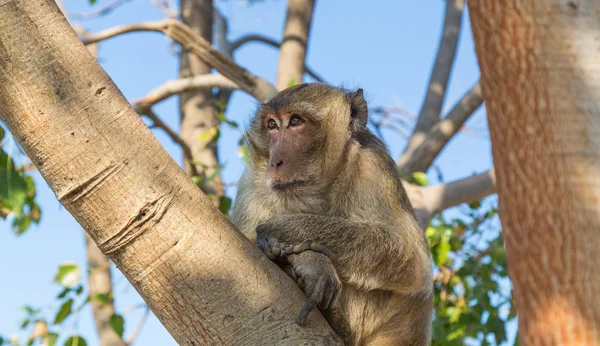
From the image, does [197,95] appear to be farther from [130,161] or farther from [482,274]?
[130,161]

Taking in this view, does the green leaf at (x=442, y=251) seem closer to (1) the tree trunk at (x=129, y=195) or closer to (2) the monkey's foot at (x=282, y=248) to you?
(2) the monkey's foot at (x=282, y=248)

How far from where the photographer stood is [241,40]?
8234 mm

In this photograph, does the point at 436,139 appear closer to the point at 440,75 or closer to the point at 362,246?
the point at 440,75

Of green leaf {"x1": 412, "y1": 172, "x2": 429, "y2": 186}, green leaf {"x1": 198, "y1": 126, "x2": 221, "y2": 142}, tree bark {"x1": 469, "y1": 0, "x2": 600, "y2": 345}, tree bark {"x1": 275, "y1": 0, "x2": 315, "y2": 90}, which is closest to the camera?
tree bark {"x1": 469, "y1": 0, "x2": 600, "y2": 345}

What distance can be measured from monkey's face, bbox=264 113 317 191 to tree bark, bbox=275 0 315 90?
2.64 meters

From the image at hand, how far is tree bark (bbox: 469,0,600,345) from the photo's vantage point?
5.50 feet

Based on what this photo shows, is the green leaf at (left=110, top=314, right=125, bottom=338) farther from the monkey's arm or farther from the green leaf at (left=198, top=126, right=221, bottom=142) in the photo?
the monkey's arm

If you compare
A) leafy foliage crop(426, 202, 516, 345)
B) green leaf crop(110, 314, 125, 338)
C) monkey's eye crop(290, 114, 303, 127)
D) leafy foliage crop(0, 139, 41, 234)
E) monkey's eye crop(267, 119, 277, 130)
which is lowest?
leafy foliage crop(426, 202, 516, 345)

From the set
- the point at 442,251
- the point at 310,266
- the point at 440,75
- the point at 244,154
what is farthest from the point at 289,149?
the point at 440,75

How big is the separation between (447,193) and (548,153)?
147 inches

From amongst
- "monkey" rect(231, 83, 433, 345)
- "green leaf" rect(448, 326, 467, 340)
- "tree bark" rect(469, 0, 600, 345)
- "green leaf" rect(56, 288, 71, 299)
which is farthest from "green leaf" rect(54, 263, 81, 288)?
"tree bark" rect(469, 0, 600, 345)

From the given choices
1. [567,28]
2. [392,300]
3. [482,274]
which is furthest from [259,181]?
[482,274]

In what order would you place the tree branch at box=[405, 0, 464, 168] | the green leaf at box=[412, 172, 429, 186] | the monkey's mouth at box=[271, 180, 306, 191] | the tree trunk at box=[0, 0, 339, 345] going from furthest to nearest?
1. the tree branch at box=[405, 0, 464, 168]
2. the green leaf at box=[412, 172, 429, 186]
3. the monkey's mouth at box=[271, 180, 306, 191]
4. the tree trunk at box=[0, 0, 339, 345]

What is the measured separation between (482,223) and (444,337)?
1556mm
